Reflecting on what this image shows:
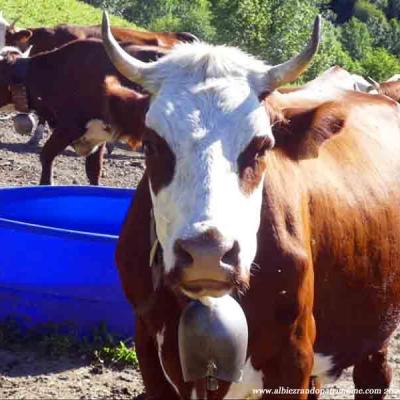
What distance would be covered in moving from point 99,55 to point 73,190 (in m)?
3.83

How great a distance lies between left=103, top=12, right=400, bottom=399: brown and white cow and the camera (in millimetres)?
3018

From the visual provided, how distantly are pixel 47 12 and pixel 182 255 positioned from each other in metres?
26.7

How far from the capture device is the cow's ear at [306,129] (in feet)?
11.8

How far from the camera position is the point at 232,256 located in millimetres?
2916

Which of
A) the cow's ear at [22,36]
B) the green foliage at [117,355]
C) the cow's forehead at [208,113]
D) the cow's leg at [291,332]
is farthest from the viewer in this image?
the cow's ear at [22,36]

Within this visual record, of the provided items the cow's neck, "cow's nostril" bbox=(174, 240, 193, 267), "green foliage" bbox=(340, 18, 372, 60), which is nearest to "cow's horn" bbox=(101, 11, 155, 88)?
"cow's nostril" bbox=(174, 240, 193, 267)

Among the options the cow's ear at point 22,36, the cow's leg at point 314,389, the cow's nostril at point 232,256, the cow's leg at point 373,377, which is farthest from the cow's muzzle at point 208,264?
the cow's ear at point 22,36

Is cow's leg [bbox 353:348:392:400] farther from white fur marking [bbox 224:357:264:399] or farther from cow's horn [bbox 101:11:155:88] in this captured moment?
cow's horn [bbox 101:11:155:88]

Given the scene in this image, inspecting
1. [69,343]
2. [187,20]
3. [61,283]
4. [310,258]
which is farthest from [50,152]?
[187,20]

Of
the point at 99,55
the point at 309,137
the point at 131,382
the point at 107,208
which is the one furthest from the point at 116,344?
the point at 99,55

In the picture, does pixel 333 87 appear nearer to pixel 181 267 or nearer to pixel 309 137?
pixel 309 137

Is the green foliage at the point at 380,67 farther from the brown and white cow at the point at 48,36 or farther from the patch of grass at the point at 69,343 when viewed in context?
the patch of grass at the point at 69,343

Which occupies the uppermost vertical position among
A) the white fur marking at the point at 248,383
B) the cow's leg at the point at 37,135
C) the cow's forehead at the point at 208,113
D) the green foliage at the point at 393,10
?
the cow's forehead at the point at 208,113

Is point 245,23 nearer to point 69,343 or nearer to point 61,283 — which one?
point 61,283
